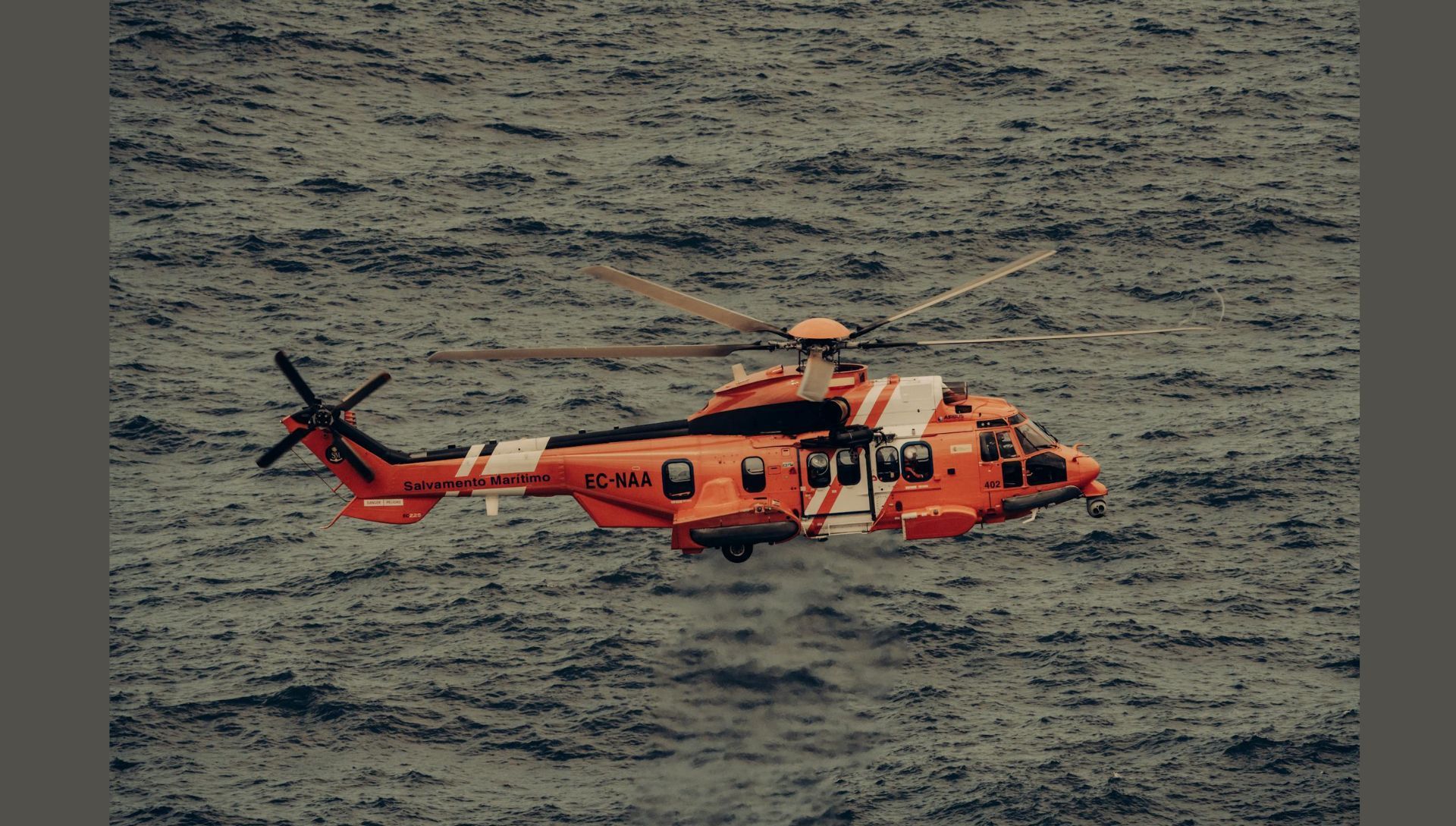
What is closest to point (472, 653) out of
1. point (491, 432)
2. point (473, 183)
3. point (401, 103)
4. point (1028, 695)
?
point (491, 432)

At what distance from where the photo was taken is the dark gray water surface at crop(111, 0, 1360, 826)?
307 feet

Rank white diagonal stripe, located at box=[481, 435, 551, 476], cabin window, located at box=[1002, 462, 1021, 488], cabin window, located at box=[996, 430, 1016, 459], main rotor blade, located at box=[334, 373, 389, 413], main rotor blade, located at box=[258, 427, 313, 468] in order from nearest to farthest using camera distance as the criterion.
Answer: main rotor blade, located at box=[258, 427, 313, 468], main rotor blade, located at box=[334, 373, 389, 413], white diagonal stripe, located at box=[481, 435, 551, 476], cabin window, located at box=[1002, 462, 1021, 488], cabin window, located at box=[996, 430, 1016, 459]

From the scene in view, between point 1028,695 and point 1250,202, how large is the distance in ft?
146

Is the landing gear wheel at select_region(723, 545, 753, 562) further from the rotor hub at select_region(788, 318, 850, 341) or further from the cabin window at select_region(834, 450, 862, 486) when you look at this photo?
the rotor hub at select_region(788, 318, 850, 341)

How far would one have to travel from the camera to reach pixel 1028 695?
95.2 m

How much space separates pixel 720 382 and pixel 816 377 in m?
48.3

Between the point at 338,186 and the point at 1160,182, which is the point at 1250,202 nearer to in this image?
the point at 1160,182

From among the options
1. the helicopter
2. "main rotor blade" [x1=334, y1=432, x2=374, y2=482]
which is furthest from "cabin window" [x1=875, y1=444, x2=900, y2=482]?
"main rotor blade" [x1=334, y1=432, x2=374, y2=482]

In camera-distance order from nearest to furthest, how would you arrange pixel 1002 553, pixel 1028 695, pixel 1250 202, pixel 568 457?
pixel 568 457 < pixel 1028 695 < pixel 1002 553 < pixel 1250 202

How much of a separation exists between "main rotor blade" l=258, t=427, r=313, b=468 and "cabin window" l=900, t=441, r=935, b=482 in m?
19.0

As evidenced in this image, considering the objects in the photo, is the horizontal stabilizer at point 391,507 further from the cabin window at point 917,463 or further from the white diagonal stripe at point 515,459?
the cabin window at point 917,463

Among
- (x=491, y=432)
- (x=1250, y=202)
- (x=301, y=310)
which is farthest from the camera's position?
(x=1250, y=202)

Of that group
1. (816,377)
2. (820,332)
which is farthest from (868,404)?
(820,332)

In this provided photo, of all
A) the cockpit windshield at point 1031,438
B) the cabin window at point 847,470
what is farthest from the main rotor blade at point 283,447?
the cockpit windshield at point 1031,438
